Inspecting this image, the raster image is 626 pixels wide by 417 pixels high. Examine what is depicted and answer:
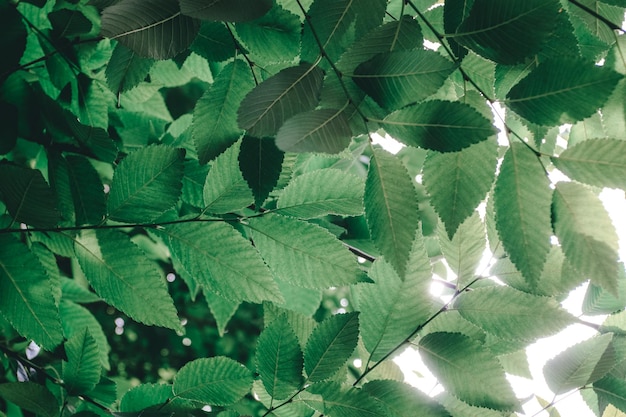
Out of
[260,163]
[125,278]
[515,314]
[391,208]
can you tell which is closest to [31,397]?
[125,278]

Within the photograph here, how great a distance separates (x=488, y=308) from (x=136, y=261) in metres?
0.51

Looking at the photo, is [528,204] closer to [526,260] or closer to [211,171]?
[526,260]

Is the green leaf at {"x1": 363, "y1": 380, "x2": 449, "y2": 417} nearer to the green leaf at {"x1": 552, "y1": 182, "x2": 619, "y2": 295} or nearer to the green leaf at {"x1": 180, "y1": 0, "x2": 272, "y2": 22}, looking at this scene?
the green leaf at {"x1": 552, "y1": 182, "x2": 619, "y2": 295}

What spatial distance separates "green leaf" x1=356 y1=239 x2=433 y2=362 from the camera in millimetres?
728

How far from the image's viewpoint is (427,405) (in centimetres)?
69

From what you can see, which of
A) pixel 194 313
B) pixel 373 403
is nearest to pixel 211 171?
pixel 373 403

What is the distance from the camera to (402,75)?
57 centimetres

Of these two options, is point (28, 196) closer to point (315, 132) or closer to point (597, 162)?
point (315, 132)

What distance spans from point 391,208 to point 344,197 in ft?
0.84

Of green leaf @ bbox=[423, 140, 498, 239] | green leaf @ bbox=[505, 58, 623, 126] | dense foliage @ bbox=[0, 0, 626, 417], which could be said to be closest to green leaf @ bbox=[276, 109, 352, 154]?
dense foliage @ bbox=[0, 0, 626, 417]

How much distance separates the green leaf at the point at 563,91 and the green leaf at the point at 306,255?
1.00 ft

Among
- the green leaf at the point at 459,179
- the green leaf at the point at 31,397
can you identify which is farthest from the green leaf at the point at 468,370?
the green leaf at the point at 31,397

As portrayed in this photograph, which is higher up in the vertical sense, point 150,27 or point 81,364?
point 150,27

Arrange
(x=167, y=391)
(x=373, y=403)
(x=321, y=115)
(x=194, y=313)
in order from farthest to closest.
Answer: (x=194, y=313)
(x=167, y=391)
(x=373, y=403)
(x=321, y=115)
